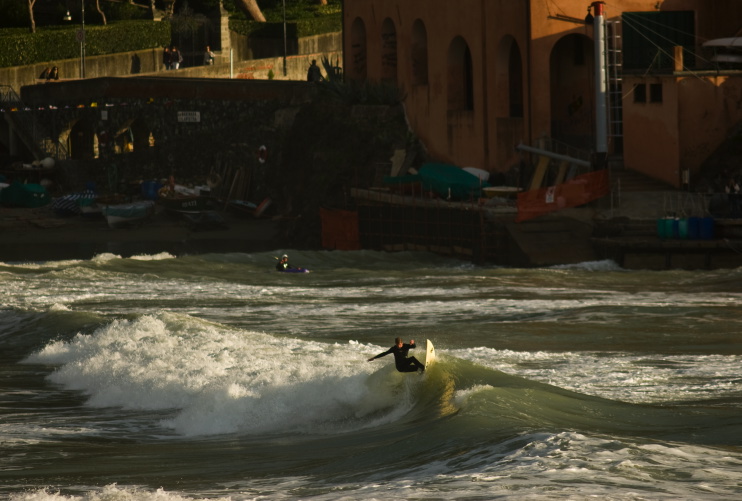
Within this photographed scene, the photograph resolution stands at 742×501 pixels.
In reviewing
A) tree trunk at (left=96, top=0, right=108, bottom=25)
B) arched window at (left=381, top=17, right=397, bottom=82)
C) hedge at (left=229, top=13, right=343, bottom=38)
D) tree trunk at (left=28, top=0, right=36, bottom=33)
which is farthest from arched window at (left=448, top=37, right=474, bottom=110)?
tree trunk at (left=96, top=0, right=108, bottom=25)

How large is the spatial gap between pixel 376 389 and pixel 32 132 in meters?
38.9

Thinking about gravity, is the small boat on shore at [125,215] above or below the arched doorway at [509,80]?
below

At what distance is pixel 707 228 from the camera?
32.8 meters

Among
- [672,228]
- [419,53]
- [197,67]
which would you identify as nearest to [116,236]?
[419,53]

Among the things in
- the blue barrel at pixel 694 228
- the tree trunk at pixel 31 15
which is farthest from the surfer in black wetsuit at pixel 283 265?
the tree trunk at pixel 31 15

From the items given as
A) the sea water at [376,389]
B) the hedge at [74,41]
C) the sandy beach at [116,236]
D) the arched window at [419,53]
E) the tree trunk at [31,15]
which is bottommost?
the sea water at [376,389]

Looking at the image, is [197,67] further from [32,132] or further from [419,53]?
[419,53]

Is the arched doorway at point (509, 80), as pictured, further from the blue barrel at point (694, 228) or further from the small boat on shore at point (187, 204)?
the small boat on shore at point (187, 204)

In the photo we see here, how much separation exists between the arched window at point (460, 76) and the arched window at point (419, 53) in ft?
7.33

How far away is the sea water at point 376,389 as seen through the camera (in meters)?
15.1

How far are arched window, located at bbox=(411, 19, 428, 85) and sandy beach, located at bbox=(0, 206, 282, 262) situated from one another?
7.23 metres

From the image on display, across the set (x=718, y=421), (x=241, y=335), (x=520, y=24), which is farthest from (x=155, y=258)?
(x=718, y=421)

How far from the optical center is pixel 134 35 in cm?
6081

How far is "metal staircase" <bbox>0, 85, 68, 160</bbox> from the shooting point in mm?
55750
